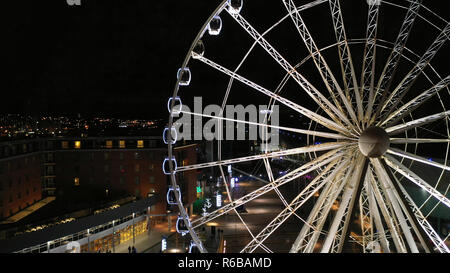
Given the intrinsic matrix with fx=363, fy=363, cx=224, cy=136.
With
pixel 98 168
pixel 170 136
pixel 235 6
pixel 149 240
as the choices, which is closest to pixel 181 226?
pixel 170 136

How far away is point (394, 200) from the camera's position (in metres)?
9.12

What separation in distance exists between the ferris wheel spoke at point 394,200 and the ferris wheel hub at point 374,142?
53 cm

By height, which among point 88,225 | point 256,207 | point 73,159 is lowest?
point 256,207

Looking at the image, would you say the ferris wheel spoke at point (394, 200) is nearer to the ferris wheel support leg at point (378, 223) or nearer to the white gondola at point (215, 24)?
the ferris wheel support leg at point (378, 223)

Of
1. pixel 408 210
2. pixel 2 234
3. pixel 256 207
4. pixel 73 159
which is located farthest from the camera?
pixel 256 207

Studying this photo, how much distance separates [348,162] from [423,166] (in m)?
15.9

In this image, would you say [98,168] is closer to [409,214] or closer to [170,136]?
[170,136]

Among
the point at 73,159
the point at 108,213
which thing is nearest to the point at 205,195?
the point at 73,159

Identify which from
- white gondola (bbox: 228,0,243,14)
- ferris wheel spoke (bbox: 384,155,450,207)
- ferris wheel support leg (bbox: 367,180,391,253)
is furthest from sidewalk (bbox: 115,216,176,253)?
ferris wheel spoke (bbox: 384,155,450,207)

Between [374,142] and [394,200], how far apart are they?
65.5 inches

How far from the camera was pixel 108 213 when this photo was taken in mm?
28359
